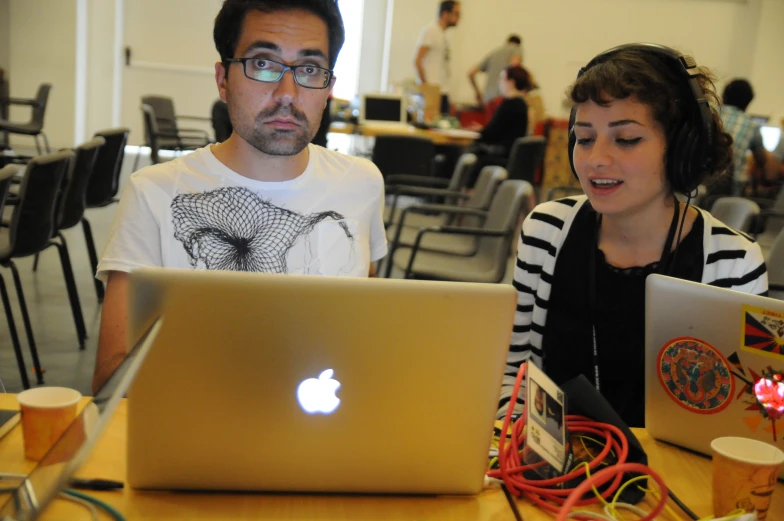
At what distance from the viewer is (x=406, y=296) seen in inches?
35.9

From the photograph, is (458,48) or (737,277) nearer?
(737,277)

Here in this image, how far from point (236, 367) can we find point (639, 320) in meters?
0.96

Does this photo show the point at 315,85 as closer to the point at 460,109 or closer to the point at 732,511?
the point at 732,511

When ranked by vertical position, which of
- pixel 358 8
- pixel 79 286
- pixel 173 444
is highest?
pixel 358 8

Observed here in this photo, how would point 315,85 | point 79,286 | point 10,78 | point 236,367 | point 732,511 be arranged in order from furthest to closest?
1. point 10,78
2. point 79,286
3. point 315,85
4. point 732,511
5. point 236,367

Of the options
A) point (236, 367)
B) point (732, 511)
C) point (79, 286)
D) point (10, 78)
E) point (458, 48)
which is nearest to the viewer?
point (236, 367)

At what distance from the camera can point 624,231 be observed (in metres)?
1.67

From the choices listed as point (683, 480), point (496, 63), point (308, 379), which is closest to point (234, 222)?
point (308, 379)

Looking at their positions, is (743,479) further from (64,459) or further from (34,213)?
(34,213)

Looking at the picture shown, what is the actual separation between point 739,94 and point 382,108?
2679 millimetres

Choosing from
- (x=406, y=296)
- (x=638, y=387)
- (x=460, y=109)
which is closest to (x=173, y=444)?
→ (x=406, y=296)

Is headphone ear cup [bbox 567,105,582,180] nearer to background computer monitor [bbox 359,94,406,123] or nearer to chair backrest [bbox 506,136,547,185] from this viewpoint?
chair backrest [bbox 506,136,547,185]

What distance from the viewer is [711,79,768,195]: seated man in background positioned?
568 cm

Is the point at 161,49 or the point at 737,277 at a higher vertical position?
→ the point at 161,49
